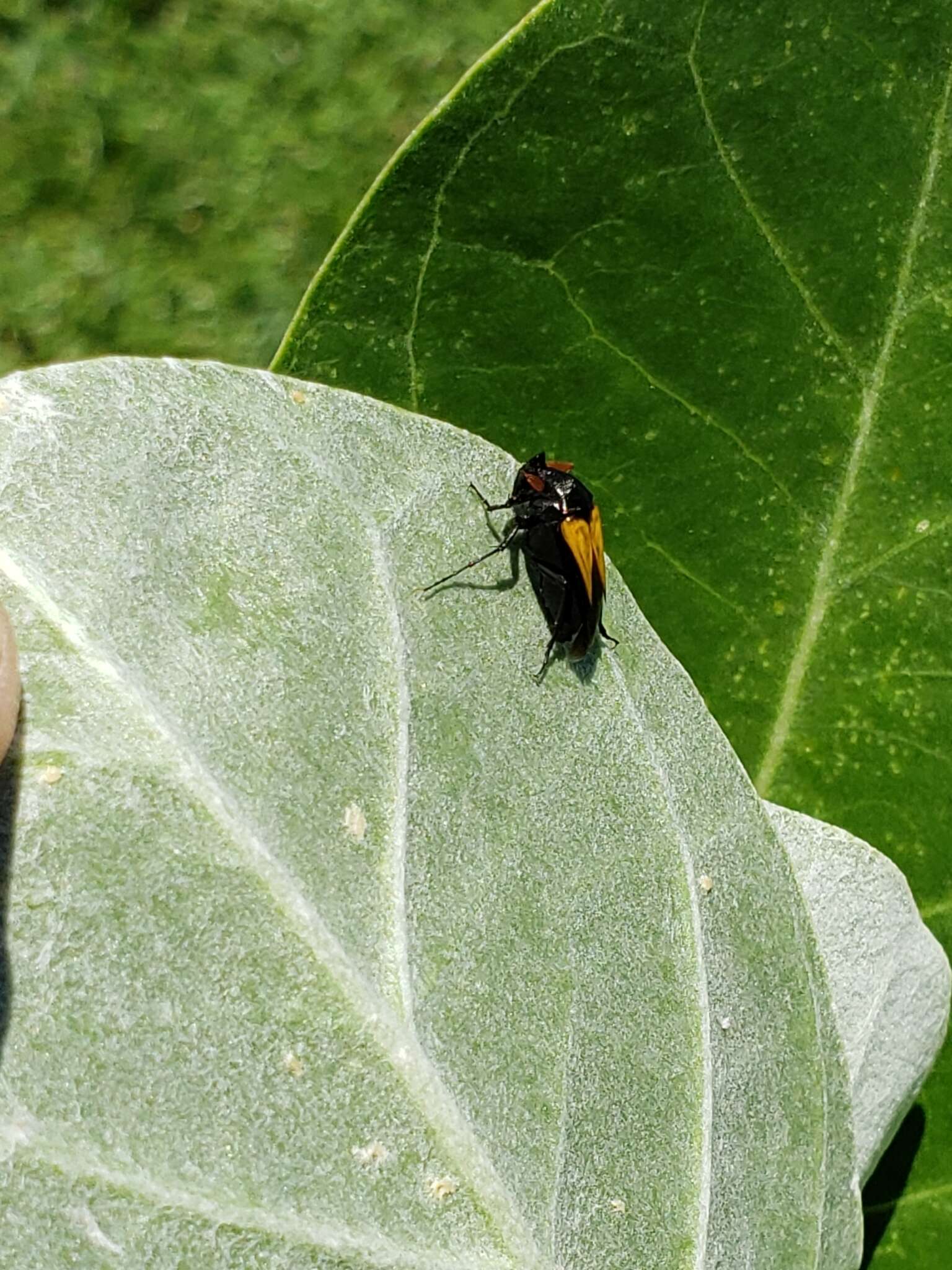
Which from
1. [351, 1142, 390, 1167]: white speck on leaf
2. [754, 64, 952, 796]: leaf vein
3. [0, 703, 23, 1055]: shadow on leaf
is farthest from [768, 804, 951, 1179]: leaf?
[0, 703, 23, 1055]: shadow on leaf

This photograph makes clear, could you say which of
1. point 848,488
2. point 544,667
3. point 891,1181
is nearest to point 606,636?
point 544,667

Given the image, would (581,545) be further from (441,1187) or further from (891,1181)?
(891,1181)

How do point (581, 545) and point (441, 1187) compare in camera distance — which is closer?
point (441, 1187)

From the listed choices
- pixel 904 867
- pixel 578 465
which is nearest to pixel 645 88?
pixel 578 465

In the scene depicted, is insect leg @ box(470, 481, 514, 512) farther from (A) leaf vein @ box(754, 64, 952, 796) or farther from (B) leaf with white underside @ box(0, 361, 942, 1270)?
(A) leaf vein @ box(754, 64, 952, 796)

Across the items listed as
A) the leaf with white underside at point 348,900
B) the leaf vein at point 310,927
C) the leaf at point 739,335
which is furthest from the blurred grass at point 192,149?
the leaf vein at point 310,927

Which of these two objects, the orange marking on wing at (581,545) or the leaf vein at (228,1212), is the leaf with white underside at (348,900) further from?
the orange marking on wing at (581,545)

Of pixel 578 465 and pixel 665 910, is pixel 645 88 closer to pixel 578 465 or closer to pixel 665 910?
pixel 578 465
